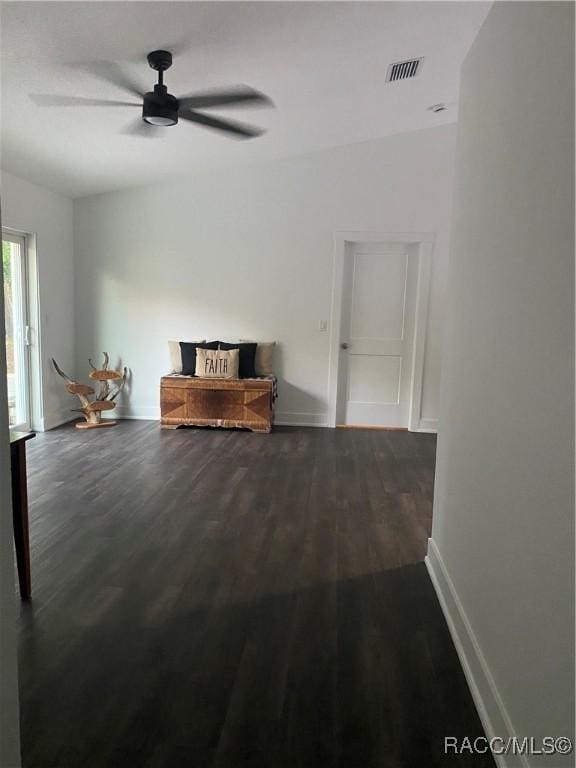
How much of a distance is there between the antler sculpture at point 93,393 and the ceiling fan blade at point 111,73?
3.12m

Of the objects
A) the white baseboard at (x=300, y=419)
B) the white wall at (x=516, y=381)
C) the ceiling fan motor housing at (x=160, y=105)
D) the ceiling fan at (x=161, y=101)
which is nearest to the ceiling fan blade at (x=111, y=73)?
the ceiling fan at (x=161, y=101)

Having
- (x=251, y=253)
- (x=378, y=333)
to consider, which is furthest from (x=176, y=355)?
(x=378, y=333)

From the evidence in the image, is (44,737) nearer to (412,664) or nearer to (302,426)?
(412,664)

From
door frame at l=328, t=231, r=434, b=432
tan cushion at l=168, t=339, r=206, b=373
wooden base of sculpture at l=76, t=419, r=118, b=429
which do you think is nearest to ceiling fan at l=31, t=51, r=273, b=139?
door frame at l=328, t=231, r=434, b=432

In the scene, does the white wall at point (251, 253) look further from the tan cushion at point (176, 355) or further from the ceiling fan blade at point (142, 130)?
the ceiling fan blade at point (142, 130)

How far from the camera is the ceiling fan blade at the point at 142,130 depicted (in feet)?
12.6

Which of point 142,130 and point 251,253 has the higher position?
point 142,130

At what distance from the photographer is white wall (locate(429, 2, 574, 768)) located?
1.30 meters

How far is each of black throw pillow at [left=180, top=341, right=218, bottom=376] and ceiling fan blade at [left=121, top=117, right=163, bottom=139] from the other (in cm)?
223

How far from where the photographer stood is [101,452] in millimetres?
4816

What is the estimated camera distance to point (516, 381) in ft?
5.36

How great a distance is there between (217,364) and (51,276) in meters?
1.95

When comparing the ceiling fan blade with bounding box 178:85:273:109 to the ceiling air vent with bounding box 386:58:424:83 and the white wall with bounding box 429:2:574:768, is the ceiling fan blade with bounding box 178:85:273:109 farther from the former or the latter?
the white wall with bounding box 429:2:574:768

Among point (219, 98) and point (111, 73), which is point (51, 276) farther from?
point (219, 98)
